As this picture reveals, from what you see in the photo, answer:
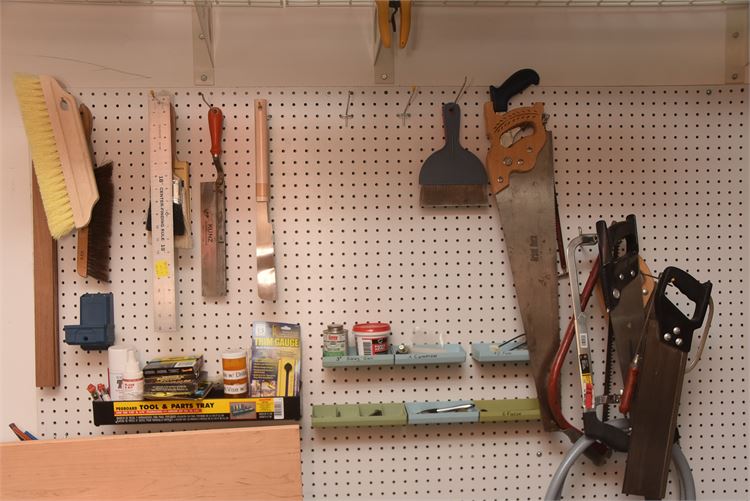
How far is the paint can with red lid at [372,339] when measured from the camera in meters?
1.38

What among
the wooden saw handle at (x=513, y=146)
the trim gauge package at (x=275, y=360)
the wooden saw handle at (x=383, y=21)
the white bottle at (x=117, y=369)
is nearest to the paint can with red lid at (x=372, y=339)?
the trim gauge package at (x=275, y=360)

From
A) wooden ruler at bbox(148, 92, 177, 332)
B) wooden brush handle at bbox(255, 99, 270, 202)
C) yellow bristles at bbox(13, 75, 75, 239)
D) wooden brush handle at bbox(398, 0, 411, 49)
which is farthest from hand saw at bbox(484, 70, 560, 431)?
yellow bristles at bbox(13, 75, 75, 239)

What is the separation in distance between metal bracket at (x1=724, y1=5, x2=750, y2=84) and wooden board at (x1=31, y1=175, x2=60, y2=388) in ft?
6.41

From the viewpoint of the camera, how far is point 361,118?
1.46m

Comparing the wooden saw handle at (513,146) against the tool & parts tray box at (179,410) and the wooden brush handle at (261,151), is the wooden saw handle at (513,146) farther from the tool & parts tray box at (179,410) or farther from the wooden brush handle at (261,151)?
the tool & parts tray box at (179,410)

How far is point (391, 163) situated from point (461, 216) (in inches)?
9.8

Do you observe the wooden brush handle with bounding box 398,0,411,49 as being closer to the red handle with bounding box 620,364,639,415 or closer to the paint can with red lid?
Result: the paint can with red lid

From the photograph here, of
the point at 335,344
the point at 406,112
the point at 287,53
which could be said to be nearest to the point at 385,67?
the point at 406,112

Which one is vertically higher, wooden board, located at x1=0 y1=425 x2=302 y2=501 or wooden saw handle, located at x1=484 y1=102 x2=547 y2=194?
wooden saw handle, located at x1=484 y1=102 x2=547 y2=194

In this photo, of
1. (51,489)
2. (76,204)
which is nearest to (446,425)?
(51,489)

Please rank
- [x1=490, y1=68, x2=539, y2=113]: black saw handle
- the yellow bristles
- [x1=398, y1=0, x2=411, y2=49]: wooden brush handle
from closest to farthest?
1. [x1=398, y1=0, x2=411, y2=49]: wooden brush handle
2. the yellow bristles
3. [x1=490, y1=68, x2=539, y2=113]: black saw handle

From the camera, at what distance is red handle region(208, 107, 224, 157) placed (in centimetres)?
139

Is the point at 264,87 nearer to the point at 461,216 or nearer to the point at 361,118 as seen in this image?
the point at 361,118

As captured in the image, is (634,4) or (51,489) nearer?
(51,489)
